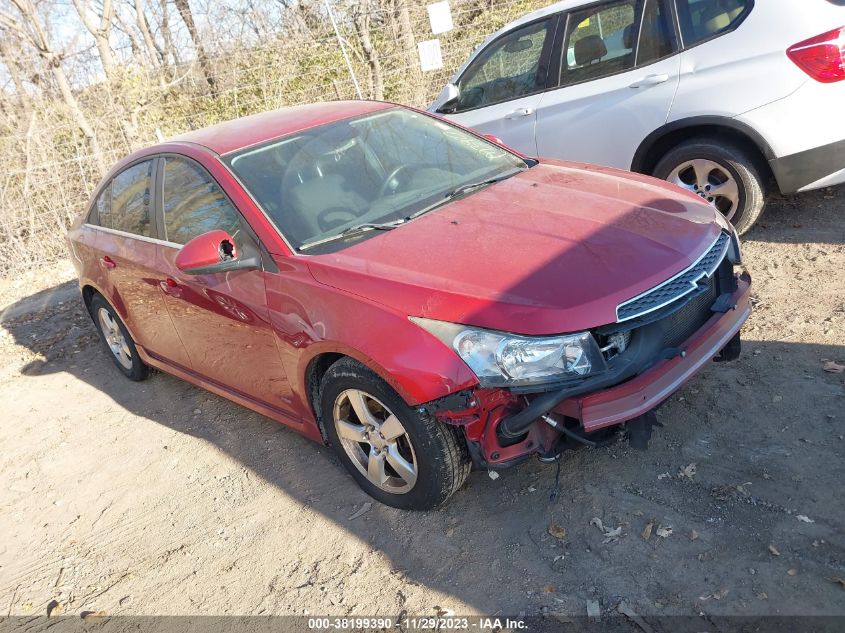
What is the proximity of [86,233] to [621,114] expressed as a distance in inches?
161

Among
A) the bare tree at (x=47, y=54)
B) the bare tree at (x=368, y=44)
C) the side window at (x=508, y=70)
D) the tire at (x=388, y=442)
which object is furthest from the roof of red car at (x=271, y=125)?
the bare tree at (x=368, y=44)

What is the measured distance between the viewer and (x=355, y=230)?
3408 millimetres

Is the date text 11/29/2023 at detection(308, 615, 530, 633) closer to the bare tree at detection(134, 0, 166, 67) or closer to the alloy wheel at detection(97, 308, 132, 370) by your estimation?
the alloy wheel at detection(97, 308, 132, 370)

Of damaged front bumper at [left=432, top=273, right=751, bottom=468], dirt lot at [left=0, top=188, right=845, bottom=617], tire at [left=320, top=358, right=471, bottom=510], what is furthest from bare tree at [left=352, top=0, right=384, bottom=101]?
damaged front bumper at [left=432, top=273, right=751, bottom=468]

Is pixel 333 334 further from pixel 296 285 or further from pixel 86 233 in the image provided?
pixel 86 233

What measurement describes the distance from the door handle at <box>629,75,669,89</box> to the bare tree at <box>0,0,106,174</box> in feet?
24.5

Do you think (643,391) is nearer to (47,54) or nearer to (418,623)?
(418,623)

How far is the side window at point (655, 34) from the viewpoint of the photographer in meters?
5.08

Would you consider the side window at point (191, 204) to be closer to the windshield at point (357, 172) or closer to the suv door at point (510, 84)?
the windshield at point (357, 172)

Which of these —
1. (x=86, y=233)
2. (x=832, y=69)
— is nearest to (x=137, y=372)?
(x=86, y=233)

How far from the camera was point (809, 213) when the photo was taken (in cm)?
538

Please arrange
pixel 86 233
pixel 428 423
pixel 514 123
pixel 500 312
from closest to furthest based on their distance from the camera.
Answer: pixel 500 312, pixel 428 423, pixel 86 233, pixel 514 123

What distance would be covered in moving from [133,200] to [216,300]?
1371mm

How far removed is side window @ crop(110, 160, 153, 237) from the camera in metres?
4.42
